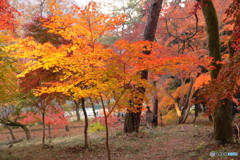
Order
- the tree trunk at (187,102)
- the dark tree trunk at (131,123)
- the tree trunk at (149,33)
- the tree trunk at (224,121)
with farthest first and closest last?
the tree trunk at (187,102) → the dark tree trunk at (131,123) → the tree trunk at (149,33) → the tree trunk at (224,121)

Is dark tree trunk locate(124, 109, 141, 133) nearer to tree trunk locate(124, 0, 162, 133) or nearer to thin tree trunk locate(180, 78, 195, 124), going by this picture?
tree trunk locate(124, 0, 162, 133)

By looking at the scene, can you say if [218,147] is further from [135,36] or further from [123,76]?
[135,36]

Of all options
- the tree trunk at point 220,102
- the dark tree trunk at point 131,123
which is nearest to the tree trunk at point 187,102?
the dark tree trunk at point 131,123

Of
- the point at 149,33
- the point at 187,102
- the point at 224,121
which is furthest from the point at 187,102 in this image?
the point at 224,121

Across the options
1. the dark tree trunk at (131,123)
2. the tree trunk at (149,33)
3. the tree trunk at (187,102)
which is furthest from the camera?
the tree trunk at (187,102)

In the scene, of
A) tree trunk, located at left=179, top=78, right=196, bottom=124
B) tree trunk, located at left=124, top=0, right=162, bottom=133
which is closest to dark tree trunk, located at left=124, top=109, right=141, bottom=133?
tree trunk, located at left=124, top=0, right=162, bottom=133

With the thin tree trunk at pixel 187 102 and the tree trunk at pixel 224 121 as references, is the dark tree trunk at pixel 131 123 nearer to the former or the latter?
the tree trunk at pixel 224 121

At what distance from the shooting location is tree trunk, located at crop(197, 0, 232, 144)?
15.9 feet

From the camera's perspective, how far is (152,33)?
23.5 feet

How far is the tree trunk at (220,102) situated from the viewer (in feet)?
15.9

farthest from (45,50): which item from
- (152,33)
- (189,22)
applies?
(189,22)

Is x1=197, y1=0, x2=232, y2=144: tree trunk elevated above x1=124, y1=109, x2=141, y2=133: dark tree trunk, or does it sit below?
above

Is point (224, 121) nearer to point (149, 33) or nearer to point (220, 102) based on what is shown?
point (220, 102)

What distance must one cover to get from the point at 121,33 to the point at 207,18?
612 inches
